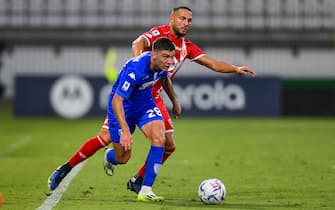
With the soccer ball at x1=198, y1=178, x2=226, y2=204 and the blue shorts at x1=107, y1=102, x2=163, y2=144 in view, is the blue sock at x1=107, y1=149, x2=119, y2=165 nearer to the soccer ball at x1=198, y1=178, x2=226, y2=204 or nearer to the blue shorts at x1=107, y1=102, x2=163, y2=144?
the blue shorts at x1=107, y1=102, x2=163, y2=144

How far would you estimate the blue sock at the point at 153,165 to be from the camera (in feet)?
28.9

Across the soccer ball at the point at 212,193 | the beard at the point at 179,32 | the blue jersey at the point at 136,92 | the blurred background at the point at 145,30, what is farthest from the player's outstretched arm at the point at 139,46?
the blurred background at the point at 145,30

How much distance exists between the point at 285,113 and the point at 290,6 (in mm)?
7597

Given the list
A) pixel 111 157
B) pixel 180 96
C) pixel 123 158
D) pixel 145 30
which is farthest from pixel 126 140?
pixel 145 30

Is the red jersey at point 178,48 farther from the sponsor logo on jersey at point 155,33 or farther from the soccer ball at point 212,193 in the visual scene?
the soccer ball at point 212,193

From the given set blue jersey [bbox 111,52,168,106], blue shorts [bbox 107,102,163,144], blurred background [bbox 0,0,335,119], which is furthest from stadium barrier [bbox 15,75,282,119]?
blue jersey [bbox 111,52,168,106]

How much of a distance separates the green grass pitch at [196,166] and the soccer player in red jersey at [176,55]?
0.48 meters

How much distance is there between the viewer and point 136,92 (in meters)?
9.03

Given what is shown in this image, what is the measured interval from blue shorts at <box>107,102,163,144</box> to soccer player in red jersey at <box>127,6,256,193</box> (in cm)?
25

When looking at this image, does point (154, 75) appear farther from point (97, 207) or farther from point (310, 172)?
point (310, 172)

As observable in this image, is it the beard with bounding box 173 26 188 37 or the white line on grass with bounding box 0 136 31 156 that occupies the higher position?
the beard with bounding box 173 26 188 37

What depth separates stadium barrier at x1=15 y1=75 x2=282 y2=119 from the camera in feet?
85.8

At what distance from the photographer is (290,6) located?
111ft

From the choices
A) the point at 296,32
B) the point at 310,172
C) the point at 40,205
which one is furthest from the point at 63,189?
the point at 296,32
